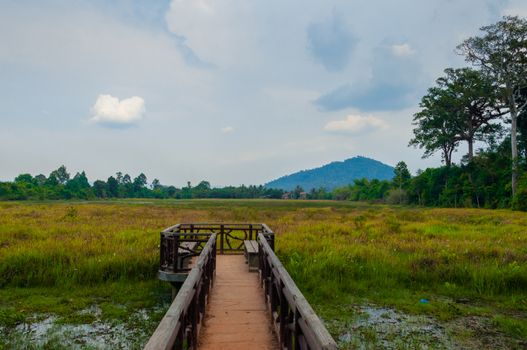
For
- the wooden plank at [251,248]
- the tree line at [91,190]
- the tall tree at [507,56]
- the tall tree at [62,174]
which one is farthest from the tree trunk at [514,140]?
the tall tree at [62,174]

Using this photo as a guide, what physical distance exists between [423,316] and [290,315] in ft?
18.6

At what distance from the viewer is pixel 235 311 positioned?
6.15 m

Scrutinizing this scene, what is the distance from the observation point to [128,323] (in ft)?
26.9

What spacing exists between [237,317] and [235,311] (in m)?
0.29

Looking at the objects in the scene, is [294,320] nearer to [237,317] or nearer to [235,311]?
[237,317]

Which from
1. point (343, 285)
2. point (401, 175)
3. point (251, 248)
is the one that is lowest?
point (343, 285)

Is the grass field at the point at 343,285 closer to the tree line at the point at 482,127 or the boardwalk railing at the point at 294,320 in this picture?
the boardwalk railing at the point at 294,320

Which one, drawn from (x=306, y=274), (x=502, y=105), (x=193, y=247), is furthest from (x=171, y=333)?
(x=502, y=105)

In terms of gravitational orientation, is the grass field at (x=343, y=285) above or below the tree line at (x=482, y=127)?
below

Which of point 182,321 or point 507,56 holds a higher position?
point 507,56

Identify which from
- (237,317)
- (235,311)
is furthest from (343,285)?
(237,317)

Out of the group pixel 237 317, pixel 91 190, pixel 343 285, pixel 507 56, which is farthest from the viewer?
pixel 91 190

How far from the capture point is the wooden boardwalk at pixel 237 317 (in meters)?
4.88

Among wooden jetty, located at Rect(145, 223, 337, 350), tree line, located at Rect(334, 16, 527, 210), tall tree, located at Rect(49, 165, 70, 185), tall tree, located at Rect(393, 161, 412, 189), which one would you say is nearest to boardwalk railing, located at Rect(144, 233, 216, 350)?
wooden jetty, located at Rect(145, 223, 337, 350)
